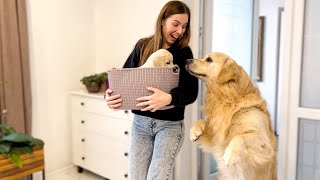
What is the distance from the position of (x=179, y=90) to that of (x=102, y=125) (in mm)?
1647

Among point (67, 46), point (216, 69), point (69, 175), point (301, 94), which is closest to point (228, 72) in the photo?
point (216, 69)

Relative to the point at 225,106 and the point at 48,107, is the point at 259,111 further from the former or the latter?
the point at 48,107

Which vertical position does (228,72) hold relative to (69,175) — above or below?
above

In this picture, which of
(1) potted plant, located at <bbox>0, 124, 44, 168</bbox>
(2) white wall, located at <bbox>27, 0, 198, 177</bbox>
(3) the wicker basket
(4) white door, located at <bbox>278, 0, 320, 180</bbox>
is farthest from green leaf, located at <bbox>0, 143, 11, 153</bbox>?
(4) white door, located at <bbox>278, 0, 320, 180</bbox>

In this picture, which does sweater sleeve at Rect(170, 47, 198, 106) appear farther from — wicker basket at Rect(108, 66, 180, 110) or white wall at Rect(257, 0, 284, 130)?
white wall at Rect(257, 0, 284, 130)

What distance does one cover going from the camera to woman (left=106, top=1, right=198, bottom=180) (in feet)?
4.50

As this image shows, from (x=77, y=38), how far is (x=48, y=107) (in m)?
0.80

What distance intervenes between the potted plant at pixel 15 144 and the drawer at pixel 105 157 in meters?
0.65

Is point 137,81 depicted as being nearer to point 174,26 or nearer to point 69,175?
point 174,26

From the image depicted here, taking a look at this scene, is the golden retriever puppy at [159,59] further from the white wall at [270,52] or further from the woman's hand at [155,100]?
the white wall at [270,52]

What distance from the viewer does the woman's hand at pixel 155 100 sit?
49.6 inches

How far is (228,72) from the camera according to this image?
146 centimetres

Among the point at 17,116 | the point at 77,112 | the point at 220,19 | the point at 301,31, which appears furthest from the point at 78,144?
the point at 301,31

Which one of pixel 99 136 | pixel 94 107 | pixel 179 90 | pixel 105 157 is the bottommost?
pixel 105 157
